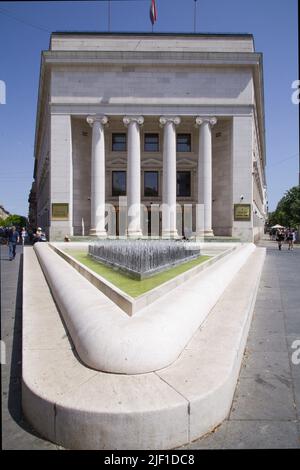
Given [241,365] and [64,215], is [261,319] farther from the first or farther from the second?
[64,215]

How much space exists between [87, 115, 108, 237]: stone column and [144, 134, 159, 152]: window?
724cm

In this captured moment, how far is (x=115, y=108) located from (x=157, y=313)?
116ft

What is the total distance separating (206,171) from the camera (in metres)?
37.7

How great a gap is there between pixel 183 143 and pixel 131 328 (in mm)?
41098

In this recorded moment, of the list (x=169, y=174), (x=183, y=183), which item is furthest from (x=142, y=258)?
(x=183, y=183)

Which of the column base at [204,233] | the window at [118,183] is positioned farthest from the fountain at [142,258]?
the window at [118,183]

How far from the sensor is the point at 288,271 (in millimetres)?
15383

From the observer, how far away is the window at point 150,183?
42.7 meters

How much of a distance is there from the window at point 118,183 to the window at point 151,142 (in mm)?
4219

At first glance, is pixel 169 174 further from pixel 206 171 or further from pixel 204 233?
pixel 204 233

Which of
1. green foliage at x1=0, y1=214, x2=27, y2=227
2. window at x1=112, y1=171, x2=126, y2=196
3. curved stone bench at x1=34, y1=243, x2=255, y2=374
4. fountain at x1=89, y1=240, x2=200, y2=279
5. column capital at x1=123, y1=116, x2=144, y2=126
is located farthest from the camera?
green foliage at x1=0, y1=214, x2=27, y2=227

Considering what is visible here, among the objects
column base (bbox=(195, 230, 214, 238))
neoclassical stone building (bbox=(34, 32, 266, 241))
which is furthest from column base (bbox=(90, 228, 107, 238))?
column base (bbox=(195, 230, 214, 238))

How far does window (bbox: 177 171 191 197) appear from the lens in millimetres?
42625

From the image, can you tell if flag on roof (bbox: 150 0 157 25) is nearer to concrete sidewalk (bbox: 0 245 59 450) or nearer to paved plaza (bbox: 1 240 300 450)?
paved plaza (bbox: 1 240 300 450)
